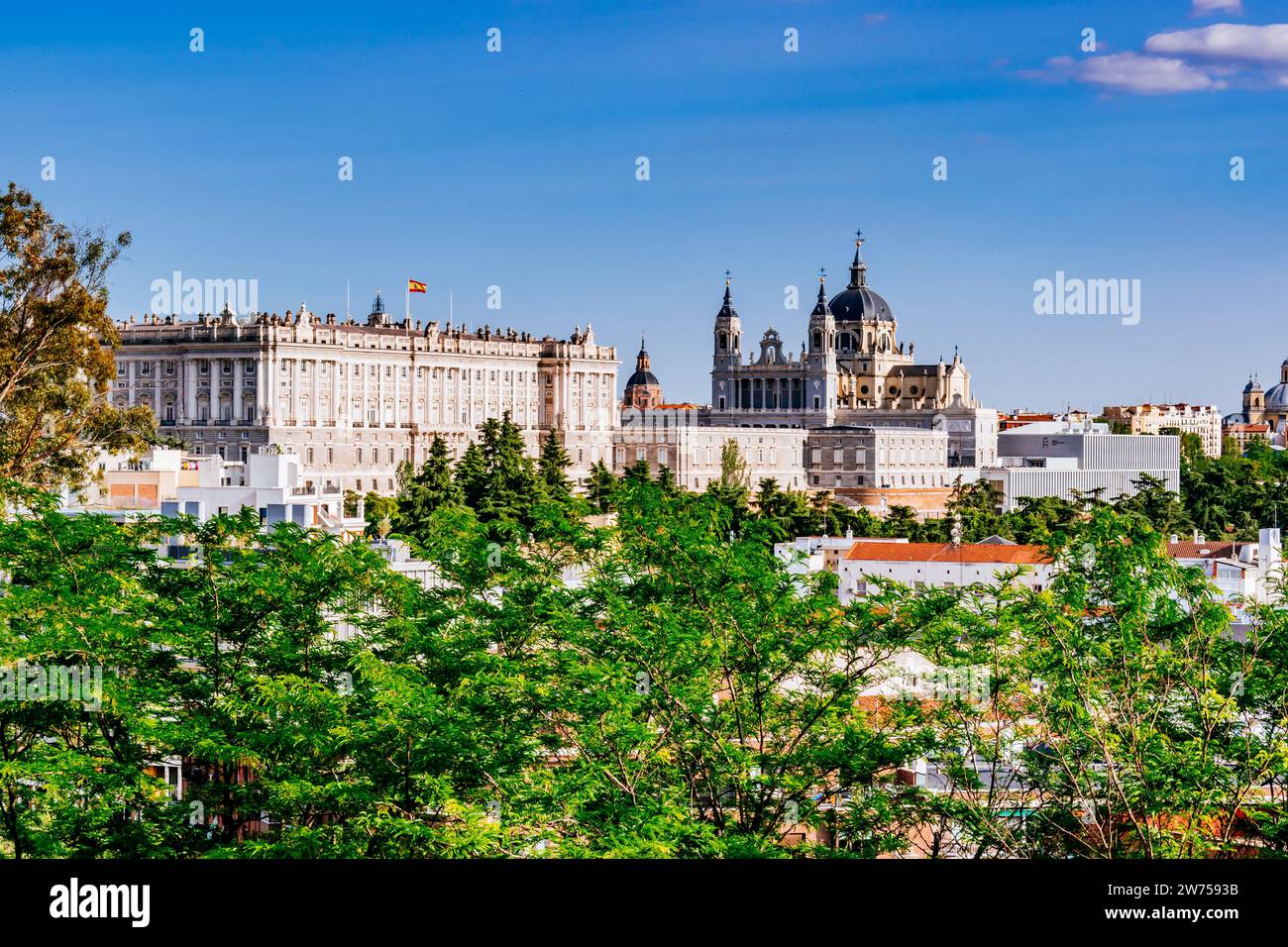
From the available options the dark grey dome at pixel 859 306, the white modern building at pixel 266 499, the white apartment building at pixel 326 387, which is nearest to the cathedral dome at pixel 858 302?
the dark grey dome at pixel 859 306

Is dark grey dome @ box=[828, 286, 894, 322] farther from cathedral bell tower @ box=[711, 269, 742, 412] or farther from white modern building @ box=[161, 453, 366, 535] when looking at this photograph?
white modern building @ box=[161, 453, 366, 535]

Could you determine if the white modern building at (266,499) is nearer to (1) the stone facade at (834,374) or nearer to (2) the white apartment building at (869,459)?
(2) the white apartment building at (869,459)

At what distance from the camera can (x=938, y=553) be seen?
50.1 m

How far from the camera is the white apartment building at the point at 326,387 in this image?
9488cm

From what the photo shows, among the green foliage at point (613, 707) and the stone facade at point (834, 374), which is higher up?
the stone facade at point (834, 374)

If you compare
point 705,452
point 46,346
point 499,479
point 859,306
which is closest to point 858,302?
point 859,306

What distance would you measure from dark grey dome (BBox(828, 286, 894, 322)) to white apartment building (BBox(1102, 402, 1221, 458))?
3281 cm

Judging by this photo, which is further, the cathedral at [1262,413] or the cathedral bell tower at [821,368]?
the cathedral at [1262,413]

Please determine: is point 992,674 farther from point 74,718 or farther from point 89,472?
point 89,472

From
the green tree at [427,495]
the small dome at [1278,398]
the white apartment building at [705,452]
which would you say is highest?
the small dome at [1278,398]

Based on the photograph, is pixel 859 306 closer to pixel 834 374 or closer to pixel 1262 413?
pixel 834 374

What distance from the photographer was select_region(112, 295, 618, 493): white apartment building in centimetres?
9488

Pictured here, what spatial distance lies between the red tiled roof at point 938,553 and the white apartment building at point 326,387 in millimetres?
39939
